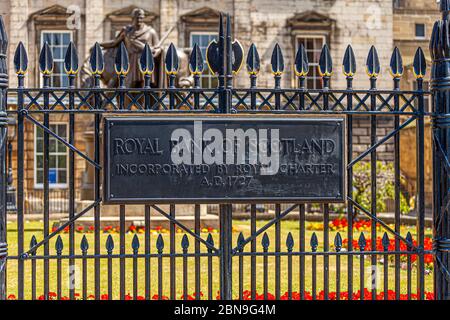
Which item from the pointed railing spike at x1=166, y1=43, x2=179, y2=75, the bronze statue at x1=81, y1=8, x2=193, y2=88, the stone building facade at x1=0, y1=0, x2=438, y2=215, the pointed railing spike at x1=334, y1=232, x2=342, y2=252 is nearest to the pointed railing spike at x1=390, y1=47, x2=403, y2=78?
the pointed railing spike at x1=334, y1=232, x2=342, y2=252

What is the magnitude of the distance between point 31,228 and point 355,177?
9062mm

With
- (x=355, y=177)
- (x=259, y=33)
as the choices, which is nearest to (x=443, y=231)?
(x=355, y=177)

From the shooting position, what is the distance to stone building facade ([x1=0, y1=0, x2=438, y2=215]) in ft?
92.1

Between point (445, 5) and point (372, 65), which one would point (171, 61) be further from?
point (445, 5)

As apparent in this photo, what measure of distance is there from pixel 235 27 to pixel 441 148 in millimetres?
23726

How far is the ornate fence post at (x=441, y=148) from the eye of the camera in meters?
5.54

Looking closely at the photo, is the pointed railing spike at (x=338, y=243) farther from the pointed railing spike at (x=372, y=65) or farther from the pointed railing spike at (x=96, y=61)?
the pointed railing spike at (x=96, y=61)

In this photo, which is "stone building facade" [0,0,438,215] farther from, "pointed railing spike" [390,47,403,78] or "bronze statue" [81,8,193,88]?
"pointed railing spike" [390,47,403,78]

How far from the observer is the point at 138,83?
15844 mm

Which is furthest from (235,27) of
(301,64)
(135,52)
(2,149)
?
(2,149)

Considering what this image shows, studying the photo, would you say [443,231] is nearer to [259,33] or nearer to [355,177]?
Answer: [355,177]

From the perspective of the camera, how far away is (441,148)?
555 centimetres

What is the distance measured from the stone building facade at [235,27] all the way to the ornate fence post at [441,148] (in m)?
22.3

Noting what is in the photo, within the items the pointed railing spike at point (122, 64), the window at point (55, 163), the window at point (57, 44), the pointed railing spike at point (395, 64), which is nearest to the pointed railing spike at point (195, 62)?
the pointed railing spike at point (122, 64)
